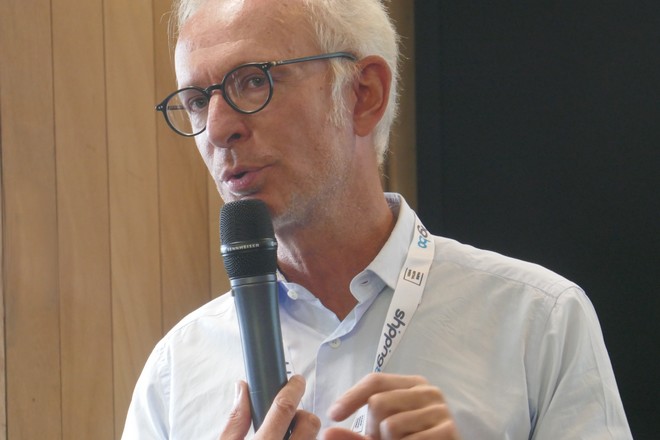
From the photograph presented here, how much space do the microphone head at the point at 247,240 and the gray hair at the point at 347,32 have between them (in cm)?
34

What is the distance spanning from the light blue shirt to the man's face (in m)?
0.19

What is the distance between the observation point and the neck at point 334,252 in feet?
4.98

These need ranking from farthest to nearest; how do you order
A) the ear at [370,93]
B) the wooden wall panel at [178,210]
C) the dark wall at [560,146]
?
the dark wall at [560,146] < the wooden wall panel at [178,210] < the ear at [370,93]

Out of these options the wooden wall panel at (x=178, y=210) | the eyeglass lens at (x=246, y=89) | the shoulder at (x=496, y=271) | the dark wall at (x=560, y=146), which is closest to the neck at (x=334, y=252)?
the shoulder at (x=496, y=271)

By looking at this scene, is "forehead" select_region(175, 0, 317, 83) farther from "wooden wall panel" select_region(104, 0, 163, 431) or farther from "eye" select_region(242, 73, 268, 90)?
"wooden wall panel" select_region(104, 0, 163, 431)

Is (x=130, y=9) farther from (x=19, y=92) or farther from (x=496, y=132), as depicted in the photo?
(x=496, y=132)

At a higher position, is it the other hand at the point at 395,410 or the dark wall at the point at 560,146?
the dark wall at the point at 560,146

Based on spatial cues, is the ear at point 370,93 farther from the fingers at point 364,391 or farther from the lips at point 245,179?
the fingers at point 364,391

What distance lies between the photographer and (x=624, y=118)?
2.79m

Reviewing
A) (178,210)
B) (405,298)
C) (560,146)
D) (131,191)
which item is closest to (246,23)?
(405,298)

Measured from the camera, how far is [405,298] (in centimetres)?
148

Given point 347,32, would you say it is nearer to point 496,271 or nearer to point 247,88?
point 247,88

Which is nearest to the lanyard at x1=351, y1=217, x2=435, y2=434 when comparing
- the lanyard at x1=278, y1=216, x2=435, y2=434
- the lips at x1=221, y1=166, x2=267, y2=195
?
the lanyard at x1=278, y1=216, x2=435, y2=434

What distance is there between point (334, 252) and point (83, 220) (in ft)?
2.53
